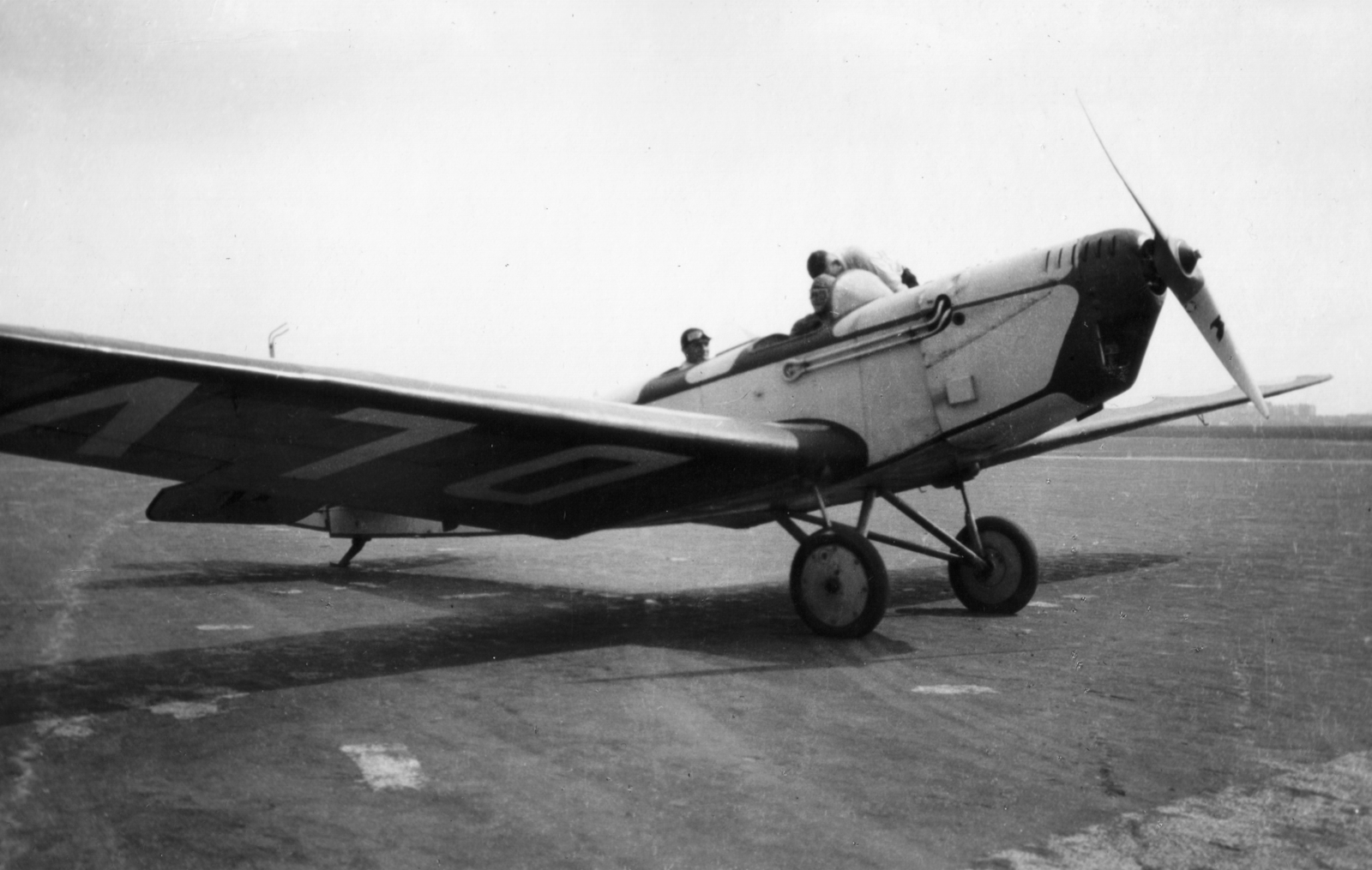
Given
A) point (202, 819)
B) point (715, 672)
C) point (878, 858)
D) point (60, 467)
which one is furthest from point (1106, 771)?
point (60, 467)

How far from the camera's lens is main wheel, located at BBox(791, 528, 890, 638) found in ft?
21.1

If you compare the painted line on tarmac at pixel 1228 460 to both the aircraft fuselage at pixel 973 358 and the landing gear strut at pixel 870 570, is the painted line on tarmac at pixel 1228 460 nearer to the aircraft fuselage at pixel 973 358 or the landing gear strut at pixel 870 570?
the landing gear strut at pixel 870 570

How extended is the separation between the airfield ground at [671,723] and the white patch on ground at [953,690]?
1.1 inches

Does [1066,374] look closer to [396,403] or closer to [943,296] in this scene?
[943,296]

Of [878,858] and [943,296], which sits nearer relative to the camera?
[878,858]

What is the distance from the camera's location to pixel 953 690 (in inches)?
199

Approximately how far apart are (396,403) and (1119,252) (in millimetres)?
4354

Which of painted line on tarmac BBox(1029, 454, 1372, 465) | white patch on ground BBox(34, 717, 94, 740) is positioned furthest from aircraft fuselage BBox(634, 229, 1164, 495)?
painted line on tarmac BBox(1029, 454, 1372, 465)

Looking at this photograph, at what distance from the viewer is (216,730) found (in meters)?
4.31

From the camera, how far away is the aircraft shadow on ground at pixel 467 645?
200 inches

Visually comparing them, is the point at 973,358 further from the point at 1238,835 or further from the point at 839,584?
the point at 1238,835

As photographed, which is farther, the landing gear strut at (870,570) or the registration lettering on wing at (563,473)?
the landing gear strut at (870,570)

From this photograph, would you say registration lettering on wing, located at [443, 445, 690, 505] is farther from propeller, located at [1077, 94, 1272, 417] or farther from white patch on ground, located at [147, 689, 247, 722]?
propeller, located at [1077, 94, 1272, 417]

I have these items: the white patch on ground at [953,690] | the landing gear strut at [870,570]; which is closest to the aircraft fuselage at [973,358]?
the landing gear strut at [870,570]
